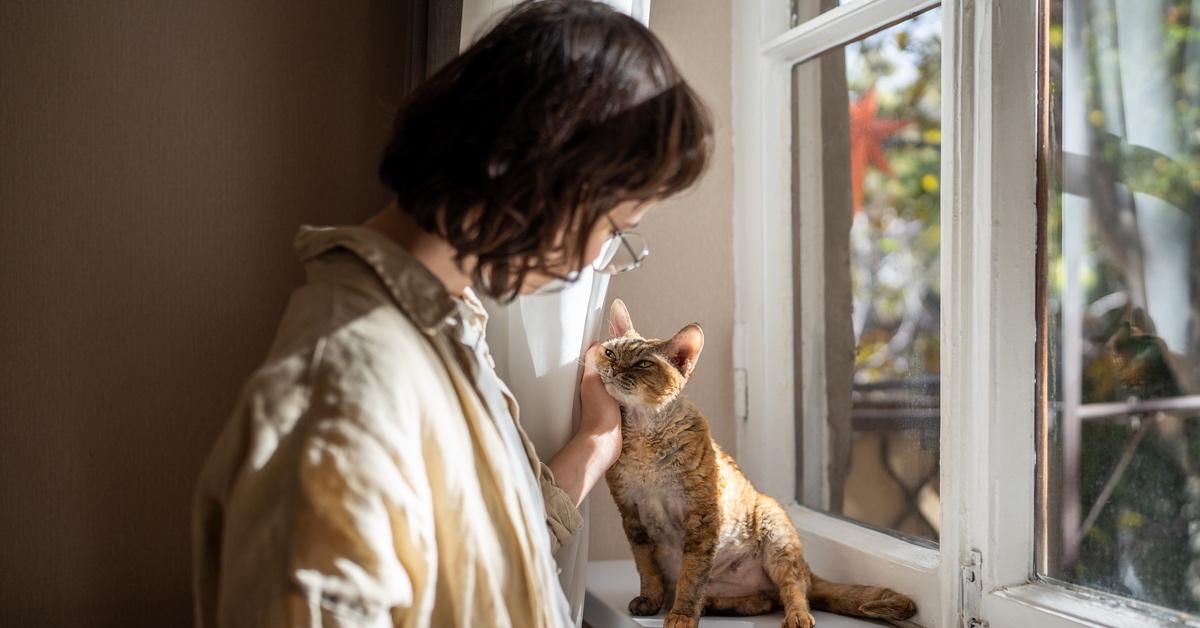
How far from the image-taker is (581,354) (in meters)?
1.27

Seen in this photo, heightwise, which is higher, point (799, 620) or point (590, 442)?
point (590, 442)

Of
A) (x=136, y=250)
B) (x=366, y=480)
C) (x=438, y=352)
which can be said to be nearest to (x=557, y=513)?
(x=438, y=352)

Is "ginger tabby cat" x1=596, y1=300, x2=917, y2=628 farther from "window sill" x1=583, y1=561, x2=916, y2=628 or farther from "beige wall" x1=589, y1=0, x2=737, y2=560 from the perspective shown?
"beige wall" x1=589, y1=0, x2=737, y2=560

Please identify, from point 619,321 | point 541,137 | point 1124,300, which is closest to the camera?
point 541,137

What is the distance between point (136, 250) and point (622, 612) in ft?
3.08

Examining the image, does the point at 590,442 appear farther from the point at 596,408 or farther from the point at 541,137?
the point at 541,137

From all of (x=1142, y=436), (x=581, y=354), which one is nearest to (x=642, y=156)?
(x=581, y=354)

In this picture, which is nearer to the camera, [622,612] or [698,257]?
[622,612]

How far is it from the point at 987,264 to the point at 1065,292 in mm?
95

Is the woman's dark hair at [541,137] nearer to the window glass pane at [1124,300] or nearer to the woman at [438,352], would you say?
the woman at [438,352]

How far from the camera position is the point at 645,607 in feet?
4.28

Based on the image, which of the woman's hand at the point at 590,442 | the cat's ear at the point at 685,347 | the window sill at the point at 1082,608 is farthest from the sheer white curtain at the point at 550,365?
the window sill at the point at 1082,608

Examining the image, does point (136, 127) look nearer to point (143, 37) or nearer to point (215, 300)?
point (143, 37)

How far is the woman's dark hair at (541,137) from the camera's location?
0.72 meters
